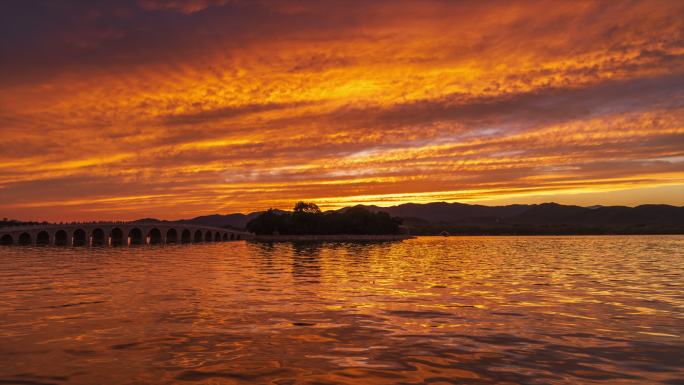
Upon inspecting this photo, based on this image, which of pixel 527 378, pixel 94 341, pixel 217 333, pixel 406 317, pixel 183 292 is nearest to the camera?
pixel 527 378

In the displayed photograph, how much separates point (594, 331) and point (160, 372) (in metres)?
15.1

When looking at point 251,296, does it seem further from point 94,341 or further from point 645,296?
point 645,296

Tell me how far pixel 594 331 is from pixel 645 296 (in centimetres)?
1303

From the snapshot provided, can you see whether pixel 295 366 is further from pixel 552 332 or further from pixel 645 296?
pixel 645 296

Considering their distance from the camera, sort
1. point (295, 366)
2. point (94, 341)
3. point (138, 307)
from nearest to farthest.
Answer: point (295, 366)
point (94, 341)
point (138, 307)

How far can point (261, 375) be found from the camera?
13.9 m

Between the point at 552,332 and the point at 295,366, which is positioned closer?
the point at 295,366

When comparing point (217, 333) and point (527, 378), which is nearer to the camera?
point (527, 378)

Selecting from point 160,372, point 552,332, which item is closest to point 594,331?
point 552,332

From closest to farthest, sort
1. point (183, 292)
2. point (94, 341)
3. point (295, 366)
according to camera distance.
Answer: point (295, 366), point (94, 341), point (183, 292)

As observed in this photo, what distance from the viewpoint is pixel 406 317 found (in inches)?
912

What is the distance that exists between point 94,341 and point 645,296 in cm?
2807

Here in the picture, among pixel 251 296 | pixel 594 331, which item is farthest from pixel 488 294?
pixel 251 296

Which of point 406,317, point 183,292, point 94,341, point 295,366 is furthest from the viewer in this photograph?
point 183,292
